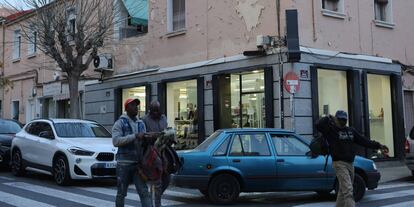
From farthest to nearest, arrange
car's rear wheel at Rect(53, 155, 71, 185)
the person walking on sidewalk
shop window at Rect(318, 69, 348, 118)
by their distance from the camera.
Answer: shop window at Rect(318, 69, 348, 118), car's rear wheel at Rect(53, 155, 71, 185), the person walking on sidewalk

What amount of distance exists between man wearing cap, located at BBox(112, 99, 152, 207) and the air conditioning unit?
14.6 m

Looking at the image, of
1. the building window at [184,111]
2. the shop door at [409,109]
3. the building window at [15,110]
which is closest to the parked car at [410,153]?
the shop door at [409,109]

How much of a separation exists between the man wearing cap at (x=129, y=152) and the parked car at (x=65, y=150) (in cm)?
484

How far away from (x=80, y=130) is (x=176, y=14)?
7166mm

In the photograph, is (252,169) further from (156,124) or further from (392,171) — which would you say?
(392,171)

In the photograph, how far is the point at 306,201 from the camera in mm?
10031

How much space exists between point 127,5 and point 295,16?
808 cm

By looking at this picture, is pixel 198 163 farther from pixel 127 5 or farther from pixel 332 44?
pixel 127 5

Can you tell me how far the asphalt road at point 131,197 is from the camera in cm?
966

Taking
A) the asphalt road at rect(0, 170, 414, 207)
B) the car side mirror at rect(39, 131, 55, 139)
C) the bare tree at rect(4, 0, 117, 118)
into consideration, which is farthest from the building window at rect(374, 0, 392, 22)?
the car side mirror at rect(39, 131, 55, 139)

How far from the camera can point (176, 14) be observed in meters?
18.9

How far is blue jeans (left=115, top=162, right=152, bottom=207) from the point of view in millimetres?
6939

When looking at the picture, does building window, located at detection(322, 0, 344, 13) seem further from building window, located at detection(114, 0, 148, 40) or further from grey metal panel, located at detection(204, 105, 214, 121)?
building window, located at detection(114, 0, 148, 40)

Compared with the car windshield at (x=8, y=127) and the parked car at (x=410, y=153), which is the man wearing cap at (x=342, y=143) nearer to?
the parked car at (x=410, y=153)
